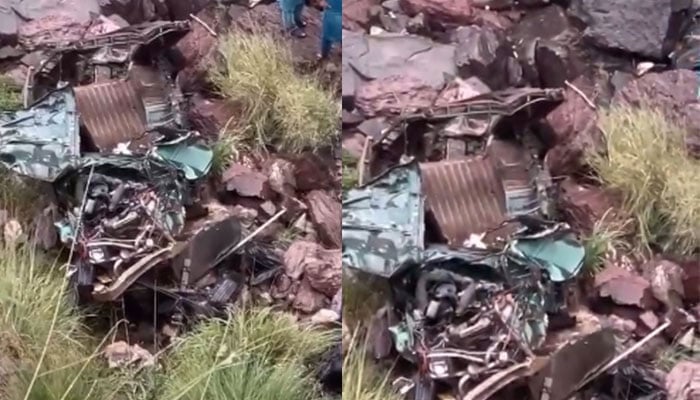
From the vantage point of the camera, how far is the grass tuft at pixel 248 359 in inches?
58.1

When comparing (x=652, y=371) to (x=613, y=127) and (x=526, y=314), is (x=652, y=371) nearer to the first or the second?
(x=526, y=314)

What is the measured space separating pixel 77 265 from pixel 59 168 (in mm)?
157

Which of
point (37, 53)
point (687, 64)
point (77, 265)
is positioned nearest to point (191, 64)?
point (37, 53)

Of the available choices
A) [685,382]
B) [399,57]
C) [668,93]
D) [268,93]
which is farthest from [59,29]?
[685,382]

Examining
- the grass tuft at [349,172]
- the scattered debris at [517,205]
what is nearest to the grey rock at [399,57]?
the scattered debris at [517,205]

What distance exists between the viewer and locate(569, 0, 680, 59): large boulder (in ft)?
4.38

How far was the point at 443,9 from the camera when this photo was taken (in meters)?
1.39

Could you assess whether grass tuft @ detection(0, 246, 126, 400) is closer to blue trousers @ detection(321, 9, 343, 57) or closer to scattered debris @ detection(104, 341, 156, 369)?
scattered debris @ detection(104, 341, 156, 369)

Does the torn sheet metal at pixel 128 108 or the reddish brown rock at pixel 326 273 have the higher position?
the torn sheet metal at pixel 128 108

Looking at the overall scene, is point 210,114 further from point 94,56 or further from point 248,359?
point 248,359

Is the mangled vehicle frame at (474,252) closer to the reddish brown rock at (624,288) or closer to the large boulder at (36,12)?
the reddish brown rock at (624,288)

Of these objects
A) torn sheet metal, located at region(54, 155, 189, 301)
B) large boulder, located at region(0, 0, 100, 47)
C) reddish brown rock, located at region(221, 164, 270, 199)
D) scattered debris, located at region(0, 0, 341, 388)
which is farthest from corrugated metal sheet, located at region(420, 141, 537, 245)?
large boulder, located at region(0, 0, 100, 47)

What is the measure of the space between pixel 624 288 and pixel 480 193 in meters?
0.23

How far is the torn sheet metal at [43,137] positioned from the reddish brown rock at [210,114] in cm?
19
